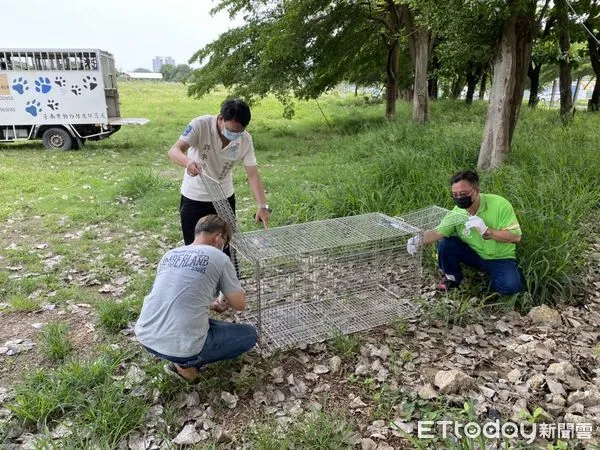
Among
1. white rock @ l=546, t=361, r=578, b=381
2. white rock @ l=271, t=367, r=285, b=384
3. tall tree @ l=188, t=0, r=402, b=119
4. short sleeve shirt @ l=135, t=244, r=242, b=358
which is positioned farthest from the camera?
tall tree @ l=188, t=0, r=402, b=119

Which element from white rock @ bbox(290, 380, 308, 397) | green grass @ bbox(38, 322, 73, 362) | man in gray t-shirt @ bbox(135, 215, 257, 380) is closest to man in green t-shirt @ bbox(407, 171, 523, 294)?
white rock @ bbox(290, 380, 308, 397)

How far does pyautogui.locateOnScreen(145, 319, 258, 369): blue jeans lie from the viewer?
2631 millimetres

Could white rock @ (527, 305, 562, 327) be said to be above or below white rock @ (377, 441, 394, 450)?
above

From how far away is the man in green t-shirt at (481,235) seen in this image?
3.45 m

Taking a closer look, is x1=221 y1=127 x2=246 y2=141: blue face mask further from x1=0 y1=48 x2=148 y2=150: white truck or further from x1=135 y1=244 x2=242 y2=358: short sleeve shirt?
x1=0 y1=48 x2=148 y2=150: white truck

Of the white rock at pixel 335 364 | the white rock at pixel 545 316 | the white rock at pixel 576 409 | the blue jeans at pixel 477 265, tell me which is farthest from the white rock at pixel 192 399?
the white rock at pixel 545 316

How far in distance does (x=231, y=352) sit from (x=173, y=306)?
20.4 inches

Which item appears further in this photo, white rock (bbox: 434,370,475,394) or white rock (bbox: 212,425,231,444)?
white rock (bbox: 434,370,475,394)

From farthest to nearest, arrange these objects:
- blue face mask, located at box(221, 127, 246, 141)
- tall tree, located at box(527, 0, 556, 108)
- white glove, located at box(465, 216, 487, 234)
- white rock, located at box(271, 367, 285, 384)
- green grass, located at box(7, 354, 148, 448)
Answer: tall tree, located at box(527, 0, 556, 108)
white glove, located at box(465, 216, 487, 234)
blue face mask, located at box(221, 127, 246, 141)
white rock, located at box(271, 367, 285, 384)
green grass, located at box(7, 354, 148, 448)

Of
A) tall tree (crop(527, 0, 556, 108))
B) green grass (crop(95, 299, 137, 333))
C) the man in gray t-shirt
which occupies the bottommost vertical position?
green grass (crop(95, 299, 137, 333))

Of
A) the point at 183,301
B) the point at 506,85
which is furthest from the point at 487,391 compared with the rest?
the point at 506,85

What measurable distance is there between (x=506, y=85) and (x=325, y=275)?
13.6ft

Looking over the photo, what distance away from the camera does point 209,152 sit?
11.0 feet

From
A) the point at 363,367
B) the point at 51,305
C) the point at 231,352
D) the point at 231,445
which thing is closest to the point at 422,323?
the point at 363,367
